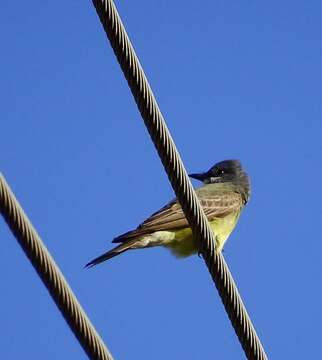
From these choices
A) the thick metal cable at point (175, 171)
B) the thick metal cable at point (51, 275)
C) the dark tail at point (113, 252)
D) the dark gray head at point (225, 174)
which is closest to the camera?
the thick metal cable at point (51, 275)

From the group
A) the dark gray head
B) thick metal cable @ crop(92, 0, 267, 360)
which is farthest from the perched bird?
thick metal cable @ crop(92, 0, 267, 360)

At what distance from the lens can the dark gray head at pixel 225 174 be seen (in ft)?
31.9

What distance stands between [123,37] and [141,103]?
30 cm

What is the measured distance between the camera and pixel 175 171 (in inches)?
154

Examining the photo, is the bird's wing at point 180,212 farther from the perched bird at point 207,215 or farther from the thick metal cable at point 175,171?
the thick metal cable at point 175,171

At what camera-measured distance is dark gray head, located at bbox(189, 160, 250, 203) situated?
9.71m

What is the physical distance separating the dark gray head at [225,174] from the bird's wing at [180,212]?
61cm

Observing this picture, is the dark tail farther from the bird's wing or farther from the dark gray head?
the dark gray head

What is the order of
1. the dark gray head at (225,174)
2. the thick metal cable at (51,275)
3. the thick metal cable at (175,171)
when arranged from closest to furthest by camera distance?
1. the thick metal cable at (51,275)
2. the thick metal cable at (175,171)
3. the dark gray head at (225,174)

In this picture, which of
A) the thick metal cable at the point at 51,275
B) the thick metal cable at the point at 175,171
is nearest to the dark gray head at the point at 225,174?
the thick metal cable at the point at 175,171

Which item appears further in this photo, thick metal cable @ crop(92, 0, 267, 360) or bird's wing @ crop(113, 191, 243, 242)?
bird's wing @ crop(113, 191, 243, 242)

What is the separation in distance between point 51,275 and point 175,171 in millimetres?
1097

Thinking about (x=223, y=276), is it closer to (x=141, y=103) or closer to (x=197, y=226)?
(x=197, y=226)

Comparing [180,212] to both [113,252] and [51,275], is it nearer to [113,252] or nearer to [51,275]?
[113,252]
